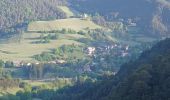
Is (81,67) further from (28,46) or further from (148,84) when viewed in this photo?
(148,84)

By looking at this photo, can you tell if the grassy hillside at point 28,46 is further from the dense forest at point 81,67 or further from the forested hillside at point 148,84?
the forested hillside at point 148,84

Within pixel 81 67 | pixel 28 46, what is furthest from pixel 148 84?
pixel 28 46

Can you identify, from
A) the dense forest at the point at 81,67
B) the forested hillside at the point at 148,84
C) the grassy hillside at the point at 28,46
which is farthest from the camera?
the grassy hillside at the point at 28,46

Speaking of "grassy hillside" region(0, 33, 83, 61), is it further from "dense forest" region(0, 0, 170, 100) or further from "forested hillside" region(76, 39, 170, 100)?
"forested hillside" region(76, 39, 170, 100)

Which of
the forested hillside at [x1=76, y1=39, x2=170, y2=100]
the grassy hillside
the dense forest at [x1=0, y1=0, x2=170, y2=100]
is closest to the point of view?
the forested hillside at [x1=76, y1=39, x2=170, y2=100]

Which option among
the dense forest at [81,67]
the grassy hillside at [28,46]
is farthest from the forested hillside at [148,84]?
the grassy hillside at [28,46]

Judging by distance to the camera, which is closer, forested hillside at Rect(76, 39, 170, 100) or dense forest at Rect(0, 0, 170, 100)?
forested hillside at Rect(76, 39, 170, 100)

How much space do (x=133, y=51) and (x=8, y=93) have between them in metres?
66.5

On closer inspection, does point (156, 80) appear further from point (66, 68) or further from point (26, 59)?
point (26, 59)

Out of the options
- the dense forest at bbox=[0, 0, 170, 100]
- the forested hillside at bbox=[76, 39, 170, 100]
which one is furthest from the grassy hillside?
the forested hillside at bbox=[76, 39, 170, 100]

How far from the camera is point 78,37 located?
195 metres

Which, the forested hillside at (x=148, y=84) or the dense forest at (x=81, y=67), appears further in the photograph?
the dense forest at (x=81, y=67)

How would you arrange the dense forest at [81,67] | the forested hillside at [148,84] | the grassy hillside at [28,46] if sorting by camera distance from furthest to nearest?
the grassy hillside at [28,46] < the dense forest at [81,67] < the forested hillside at [148,84]

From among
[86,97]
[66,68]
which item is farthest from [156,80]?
[66,68]
